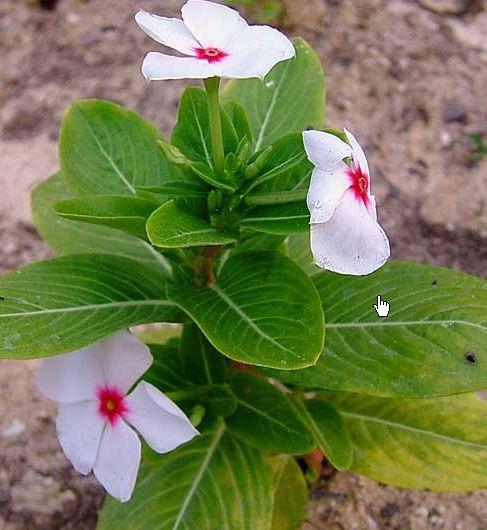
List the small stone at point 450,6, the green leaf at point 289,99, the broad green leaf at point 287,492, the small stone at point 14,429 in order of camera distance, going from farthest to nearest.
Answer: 1. the small stone at point 450,6
2. the small stone at point 14,429
3. the broad green leaf at point 287,492
4. the green leaf at point 289,99

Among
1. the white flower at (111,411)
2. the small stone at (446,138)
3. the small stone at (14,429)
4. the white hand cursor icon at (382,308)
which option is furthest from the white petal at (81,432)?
the small stone at (446,138)

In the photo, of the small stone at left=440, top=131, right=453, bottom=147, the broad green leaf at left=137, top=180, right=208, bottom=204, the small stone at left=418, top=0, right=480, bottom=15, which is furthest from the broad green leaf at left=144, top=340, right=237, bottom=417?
the small stone at left=418, top=0, right=480, bottom=15

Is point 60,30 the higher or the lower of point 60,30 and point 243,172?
the lower

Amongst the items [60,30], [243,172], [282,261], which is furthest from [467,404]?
[60,30]

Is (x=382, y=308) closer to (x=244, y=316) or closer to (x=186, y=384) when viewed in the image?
(x=244, y=316)

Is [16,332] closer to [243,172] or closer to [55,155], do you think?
[243,172]

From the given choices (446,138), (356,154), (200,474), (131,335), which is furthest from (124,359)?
(446,138)

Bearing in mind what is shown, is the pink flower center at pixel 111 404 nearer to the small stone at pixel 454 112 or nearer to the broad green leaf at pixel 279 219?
the broad green leaf at pixel 279 219
